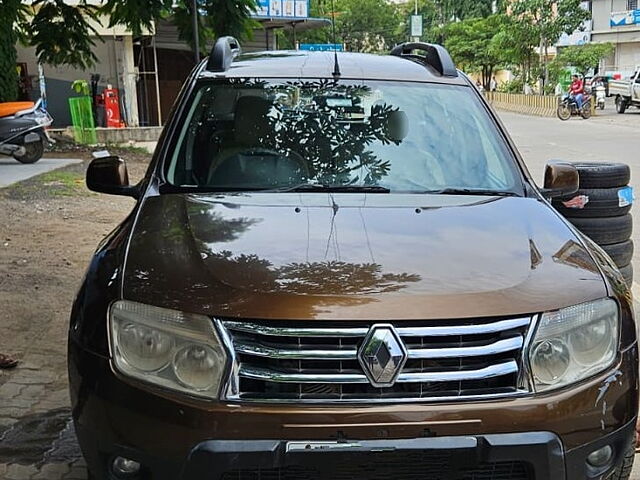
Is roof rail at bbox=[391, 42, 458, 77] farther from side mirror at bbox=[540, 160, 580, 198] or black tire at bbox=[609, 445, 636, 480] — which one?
black tire at bbox=[609, 445, 636, 480]

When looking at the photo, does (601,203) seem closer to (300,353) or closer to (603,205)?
(603,205)

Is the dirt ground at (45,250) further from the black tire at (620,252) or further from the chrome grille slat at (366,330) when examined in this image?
the black tire at (620,252)

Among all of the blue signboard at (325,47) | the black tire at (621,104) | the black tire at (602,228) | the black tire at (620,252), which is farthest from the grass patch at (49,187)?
the black tire at (621,104)

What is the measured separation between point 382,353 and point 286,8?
60.2 ft

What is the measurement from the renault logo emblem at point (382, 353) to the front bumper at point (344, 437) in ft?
0.36

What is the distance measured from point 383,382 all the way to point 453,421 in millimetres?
231

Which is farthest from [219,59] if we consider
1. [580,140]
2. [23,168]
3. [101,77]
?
[101,77]

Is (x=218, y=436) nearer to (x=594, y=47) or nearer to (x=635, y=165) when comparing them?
(x=635, y=165)

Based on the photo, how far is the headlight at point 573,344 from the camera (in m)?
2.23

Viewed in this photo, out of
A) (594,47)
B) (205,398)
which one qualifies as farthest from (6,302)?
(594,47)

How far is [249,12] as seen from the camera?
7629mm

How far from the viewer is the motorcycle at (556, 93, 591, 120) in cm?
2775

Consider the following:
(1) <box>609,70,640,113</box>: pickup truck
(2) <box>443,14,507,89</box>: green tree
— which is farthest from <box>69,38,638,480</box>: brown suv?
(2) <box>443,14,507,89</box>: green tree

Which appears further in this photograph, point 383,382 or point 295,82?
point 295,82
